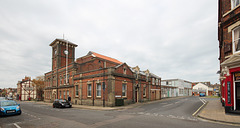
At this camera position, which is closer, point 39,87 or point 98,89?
point 98,89

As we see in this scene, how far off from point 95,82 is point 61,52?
21249 millimetres

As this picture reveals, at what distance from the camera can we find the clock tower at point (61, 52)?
3888cm

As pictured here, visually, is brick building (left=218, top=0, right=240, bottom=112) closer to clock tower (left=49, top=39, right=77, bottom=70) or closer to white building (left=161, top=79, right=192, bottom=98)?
white building (left=161, top=79, right=192, bottom=98)

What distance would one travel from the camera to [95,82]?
23.8 m

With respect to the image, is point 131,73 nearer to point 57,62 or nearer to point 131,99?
point 131,99

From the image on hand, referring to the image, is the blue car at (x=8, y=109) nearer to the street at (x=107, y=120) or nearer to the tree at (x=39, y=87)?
the street at (x=107, y=120)

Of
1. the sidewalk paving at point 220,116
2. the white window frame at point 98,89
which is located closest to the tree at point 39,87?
the white window frame at point 98,89

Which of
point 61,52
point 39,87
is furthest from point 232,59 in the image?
point 39,87

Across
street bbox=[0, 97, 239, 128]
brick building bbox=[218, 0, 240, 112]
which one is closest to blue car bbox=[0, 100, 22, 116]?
street bbox=[0, 97, 239, 128]

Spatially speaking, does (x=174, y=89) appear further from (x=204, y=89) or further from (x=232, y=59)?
(x=232, y=59)

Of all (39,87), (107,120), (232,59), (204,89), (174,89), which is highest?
(232,59)

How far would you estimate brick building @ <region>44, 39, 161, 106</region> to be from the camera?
22297 mm

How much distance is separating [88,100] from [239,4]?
23056 mm

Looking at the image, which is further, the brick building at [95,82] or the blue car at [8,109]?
the brick building at [95,82]
